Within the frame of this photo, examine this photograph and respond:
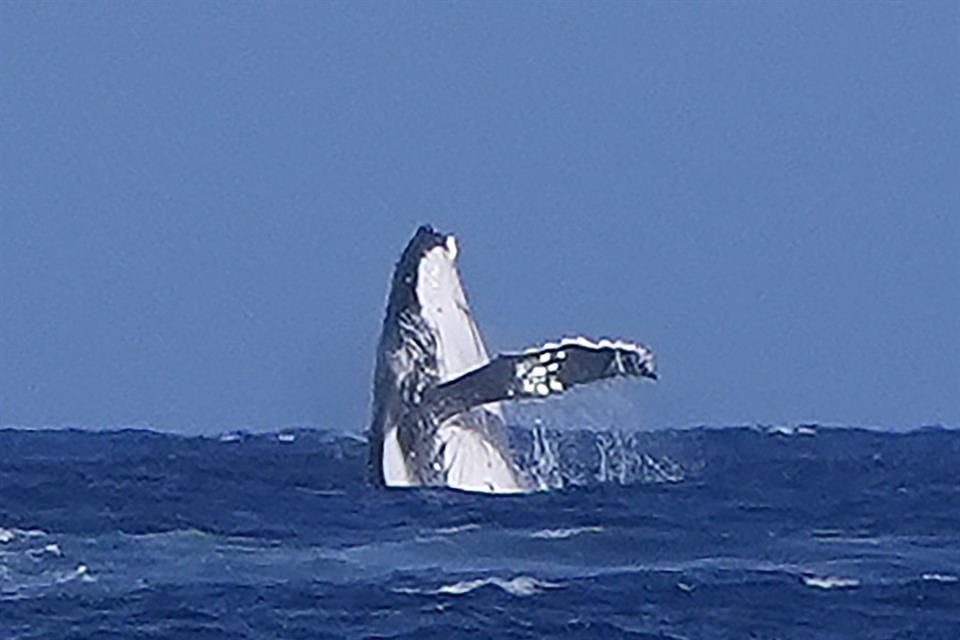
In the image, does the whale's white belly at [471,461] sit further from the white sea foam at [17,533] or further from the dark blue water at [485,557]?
the white sea foam at [17,533]

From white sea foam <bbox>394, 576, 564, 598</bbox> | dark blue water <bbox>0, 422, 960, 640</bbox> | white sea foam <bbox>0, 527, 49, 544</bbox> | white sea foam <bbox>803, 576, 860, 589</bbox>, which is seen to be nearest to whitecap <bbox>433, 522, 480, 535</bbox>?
dark blue water <bbox>0, 422, 960, 640</bbox>

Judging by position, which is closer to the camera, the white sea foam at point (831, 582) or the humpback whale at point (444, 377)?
the white sea foam at point (831, 582)

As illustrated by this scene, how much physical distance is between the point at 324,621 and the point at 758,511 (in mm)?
11926

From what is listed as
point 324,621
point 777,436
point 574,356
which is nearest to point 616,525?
point 574,356

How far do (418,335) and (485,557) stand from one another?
19.0 ft

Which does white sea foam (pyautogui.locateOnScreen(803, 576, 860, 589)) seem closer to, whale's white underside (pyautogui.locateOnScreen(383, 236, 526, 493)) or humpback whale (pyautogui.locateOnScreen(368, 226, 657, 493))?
humpback whale (pyautogui.locateOnScreen(368, 226, 657, 493))

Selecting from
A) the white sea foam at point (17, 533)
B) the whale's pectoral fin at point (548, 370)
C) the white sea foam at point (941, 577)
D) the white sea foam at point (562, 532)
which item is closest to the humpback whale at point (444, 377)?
the whale's pectoral fin at point (548, 370)

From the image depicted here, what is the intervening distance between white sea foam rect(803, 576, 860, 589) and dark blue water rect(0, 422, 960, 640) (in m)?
0.06

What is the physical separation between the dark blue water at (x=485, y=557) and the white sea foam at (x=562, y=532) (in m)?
0.06

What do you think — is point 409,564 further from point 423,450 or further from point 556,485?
point 556,485

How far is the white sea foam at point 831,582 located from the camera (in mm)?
25281

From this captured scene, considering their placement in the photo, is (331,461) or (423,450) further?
(331,461)

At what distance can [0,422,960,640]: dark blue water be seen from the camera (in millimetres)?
23234

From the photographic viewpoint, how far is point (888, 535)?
103 ft
